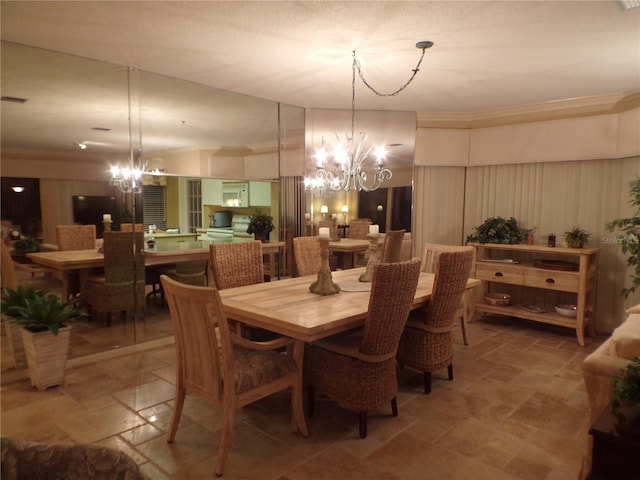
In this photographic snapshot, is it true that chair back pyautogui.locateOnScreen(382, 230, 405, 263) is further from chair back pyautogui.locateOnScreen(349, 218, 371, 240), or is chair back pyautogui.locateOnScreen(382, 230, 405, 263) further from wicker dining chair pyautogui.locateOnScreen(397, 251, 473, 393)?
wicker dining chair pyautogui.locateOnScreen(397, 251, 473, 393)

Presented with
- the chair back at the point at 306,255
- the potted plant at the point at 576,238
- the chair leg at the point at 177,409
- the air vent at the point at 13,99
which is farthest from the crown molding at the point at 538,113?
the chair leg at the point at 177,409

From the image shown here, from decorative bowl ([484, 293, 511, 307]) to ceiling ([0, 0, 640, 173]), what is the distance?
2090mm

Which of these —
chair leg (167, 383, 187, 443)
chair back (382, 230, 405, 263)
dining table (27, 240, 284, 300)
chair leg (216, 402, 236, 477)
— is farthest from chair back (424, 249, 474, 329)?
dining table (27, 240, 284, 300)

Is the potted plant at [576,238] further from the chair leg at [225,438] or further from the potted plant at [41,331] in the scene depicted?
the potted plant at [41,331]

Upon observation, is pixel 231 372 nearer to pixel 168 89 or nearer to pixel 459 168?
pixel 168 89

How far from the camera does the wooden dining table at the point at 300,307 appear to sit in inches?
86.4

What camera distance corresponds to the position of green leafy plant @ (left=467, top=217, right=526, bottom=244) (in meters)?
4.66

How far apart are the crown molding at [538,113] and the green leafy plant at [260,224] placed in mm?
2146

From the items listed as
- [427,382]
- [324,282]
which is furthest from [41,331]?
[427,382]

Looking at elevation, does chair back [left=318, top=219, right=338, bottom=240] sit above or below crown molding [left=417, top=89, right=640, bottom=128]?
below

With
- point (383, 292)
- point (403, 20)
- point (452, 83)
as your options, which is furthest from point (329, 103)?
point (383, 292)

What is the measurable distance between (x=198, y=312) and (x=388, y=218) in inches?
141

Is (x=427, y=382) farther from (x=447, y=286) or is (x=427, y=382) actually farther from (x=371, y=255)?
(x=371, y=255)

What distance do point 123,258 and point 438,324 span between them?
2.81 meters
